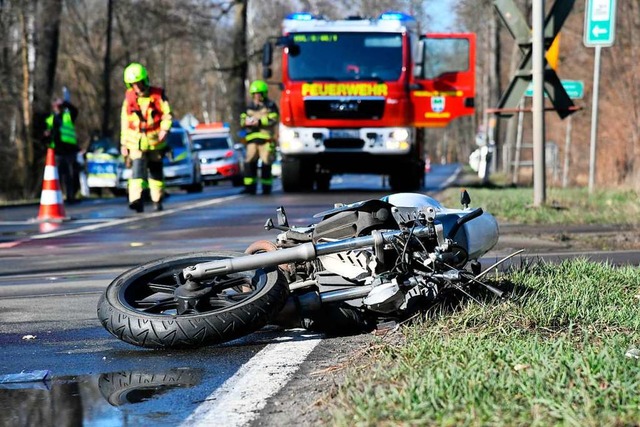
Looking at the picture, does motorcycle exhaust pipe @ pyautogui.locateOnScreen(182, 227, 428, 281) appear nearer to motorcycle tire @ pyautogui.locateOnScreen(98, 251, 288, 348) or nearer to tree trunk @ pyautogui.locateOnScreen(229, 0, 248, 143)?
motorcycle tire @ pyautogui.locateOnScreen(98, 251, 288, 348)

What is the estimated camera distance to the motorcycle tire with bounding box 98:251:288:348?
516cm

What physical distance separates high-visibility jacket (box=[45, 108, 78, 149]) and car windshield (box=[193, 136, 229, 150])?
13862 millimetres

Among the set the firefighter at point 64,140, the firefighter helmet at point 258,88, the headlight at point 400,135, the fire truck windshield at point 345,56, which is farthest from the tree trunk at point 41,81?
the headlight at point 400,135

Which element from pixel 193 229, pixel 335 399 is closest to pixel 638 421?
pixel 335 399

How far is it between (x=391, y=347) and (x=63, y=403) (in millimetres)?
1286

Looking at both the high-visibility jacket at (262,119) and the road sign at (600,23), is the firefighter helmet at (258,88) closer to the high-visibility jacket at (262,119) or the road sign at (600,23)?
the high-visibility jacket at (262,119)

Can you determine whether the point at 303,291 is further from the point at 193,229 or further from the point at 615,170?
the point at 615,170

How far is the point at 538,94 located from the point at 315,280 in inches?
336

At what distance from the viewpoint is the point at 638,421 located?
129 inches

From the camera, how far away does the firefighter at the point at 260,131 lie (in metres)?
21.3

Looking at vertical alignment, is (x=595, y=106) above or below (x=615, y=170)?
above

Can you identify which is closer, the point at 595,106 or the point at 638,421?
the point at 638,421

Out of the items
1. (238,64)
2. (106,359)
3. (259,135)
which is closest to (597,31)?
(259,135)

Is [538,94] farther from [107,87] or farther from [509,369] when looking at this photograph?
[107,87]
